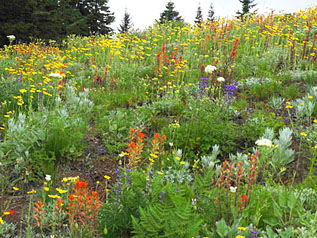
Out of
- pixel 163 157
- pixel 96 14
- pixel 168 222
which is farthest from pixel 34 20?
pixel 168 222

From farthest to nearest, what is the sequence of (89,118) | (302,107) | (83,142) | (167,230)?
1. (89,118)
2. (302,107)
3. (83,142)
4. (167,230)

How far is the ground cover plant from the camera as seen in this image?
7.43 feet

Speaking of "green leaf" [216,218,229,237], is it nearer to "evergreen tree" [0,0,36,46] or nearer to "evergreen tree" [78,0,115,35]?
"evergreen tree" [0,0,36,46]

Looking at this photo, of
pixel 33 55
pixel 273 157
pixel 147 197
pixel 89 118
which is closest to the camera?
pixel 147 197

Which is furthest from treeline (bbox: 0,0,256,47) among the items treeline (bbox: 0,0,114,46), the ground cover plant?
the ground cover plant

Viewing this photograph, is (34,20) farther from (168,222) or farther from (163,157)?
(168,222)

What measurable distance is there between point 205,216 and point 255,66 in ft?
18.3

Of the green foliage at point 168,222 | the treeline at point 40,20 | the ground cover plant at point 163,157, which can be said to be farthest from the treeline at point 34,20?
the green foliage at point 168,222

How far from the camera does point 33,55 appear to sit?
338 inches

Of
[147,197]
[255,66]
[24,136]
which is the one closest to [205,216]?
[147,197]

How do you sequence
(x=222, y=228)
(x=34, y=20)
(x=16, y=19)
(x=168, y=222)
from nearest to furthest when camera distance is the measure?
1. (x=168, y=222)
2. (x=222, y=228)
3. (x=16, y=19)
4. (x=34, y=20)

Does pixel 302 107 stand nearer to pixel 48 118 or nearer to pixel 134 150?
pixel 134 150

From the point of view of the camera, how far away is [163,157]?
11.8 ft

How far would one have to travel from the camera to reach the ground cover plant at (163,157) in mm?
2264
